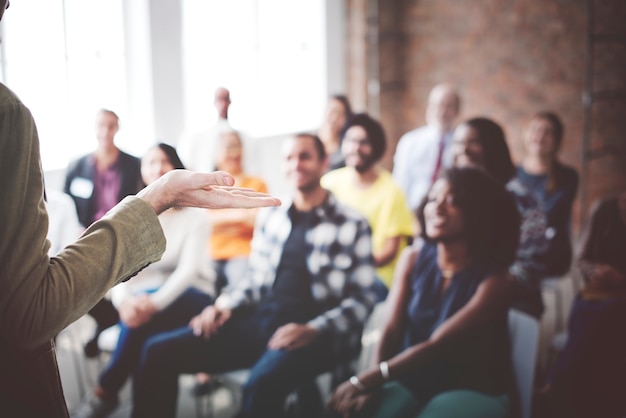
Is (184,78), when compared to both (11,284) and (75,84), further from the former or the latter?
(11,284)

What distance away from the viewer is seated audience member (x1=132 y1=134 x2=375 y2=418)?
2.29 meters

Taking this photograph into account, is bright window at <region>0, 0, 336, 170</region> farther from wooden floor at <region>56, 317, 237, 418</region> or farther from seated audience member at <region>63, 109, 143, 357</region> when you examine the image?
wooden floor at <region>56, 317, 237, 418</region>

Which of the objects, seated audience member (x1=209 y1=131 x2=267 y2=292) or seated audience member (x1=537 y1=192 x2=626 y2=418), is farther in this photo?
seated audience member (x1=537 y1=192 x2=626 y2=418)

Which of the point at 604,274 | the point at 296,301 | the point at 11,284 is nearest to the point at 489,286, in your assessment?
the point at 296,301

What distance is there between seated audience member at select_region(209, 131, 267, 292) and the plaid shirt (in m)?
0.05

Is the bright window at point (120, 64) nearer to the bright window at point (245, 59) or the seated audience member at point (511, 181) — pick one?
the bright window at point (245, 59)

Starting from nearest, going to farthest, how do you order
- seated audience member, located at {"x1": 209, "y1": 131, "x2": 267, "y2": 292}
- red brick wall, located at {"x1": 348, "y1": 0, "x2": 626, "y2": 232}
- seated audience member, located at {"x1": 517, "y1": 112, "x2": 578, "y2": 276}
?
1. seated audience member, located at {"x1": 209, "y1": 131, "x2": 267, "y2": 292}
2. seated audience member, located at {"x1": 517, "y1": 112, "x2": 578, "y2": 276}
3. red brick wall, located at {"x1": 348, "y1": 0, "x2": 626, "y2": 232}

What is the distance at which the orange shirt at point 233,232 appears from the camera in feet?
7.95

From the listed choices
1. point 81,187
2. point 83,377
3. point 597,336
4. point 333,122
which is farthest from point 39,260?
point 333,122

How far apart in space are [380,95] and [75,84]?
4470 millimetres

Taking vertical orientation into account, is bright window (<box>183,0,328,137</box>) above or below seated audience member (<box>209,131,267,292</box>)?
above

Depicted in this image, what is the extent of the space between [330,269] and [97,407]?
34.9 inches

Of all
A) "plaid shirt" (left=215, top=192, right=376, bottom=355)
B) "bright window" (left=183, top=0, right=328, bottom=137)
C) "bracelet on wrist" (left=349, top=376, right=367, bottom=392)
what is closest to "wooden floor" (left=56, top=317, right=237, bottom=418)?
"plaid shirt" (left=215, top=192, right=376, bottom=355)

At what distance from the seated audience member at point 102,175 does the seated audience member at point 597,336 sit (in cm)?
172
